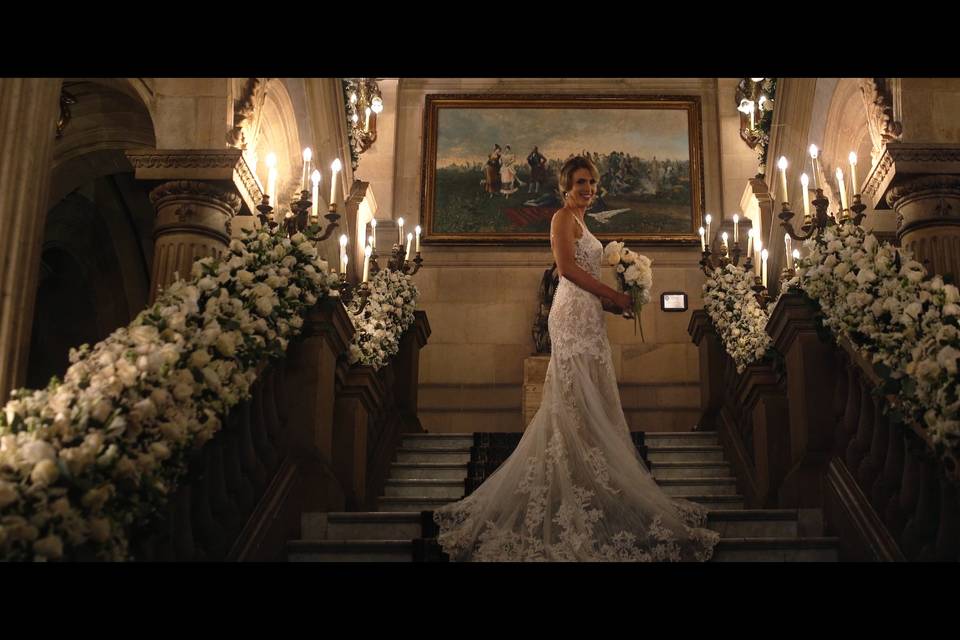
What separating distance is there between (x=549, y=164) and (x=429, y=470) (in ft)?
23.8

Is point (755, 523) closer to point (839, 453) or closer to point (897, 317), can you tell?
point (839, 453)

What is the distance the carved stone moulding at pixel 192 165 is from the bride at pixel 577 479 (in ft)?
9.27

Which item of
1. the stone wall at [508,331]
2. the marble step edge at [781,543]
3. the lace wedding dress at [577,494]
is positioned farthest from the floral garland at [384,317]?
the stone wall at [508,331]

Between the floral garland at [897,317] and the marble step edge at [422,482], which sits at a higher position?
the floral garland at [897,317]

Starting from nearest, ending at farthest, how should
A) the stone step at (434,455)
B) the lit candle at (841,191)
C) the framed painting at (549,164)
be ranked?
the lit candle at (841,191) < the stone step at (434,455) < the framed painting at (549,164)

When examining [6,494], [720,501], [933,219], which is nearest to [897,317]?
[720,501]

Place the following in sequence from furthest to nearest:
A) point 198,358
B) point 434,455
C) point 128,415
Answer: point 434,455 < point 198,358 < point 128,415

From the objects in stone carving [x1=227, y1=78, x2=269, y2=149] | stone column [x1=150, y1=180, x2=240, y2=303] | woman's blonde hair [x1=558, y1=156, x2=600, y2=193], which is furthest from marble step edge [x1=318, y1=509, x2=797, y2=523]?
stone carving [x1=227, y1=78, x2=269, y2=149]

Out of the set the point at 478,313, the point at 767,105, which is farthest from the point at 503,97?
the point at 767,105

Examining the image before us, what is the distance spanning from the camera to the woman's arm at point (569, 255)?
316 inches

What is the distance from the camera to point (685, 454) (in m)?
11.2

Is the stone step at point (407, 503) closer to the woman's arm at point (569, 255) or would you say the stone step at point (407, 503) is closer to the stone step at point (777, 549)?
the woman's arm at point (569, 255)

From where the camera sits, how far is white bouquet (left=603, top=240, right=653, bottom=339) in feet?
26.2

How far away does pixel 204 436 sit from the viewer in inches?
233
